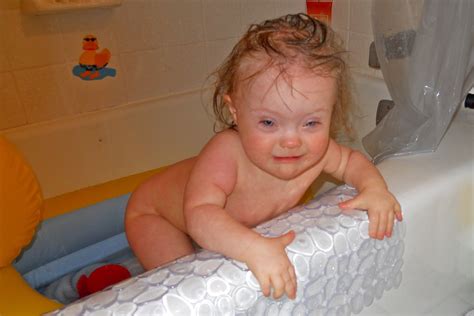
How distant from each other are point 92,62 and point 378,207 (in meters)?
0.96

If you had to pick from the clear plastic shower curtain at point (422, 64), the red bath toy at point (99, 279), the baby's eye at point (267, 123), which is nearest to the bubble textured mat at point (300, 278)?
the baby's eye at point (267, 123)

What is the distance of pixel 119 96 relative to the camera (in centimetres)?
143

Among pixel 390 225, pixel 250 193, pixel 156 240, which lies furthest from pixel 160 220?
pixel 390 225

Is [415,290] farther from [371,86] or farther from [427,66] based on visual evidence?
[371,86]

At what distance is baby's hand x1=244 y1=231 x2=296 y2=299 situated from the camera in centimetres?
55

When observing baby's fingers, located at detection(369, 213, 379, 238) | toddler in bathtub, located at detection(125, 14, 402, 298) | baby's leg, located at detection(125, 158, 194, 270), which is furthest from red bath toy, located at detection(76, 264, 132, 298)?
baby's fingers, located at detection(369, 213, 379, 238)

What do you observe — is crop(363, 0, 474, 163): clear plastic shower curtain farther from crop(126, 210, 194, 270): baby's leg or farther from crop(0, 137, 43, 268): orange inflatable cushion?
crop(0, 137, 43, 268): orange inflatable cushion

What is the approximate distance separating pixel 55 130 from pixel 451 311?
1016mm

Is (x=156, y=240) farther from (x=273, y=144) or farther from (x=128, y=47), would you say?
(x=128, y=47)

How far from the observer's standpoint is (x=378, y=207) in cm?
66

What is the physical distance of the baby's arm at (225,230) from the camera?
1.82ft

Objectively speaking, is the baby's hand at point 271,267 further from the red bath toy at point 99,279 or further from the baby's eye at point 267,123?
the red bath toy at point 99,279

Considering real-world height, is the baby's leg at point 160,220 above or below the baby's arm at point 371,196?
below

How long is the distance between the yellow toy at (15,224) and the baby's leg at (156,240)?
0.20 metres
